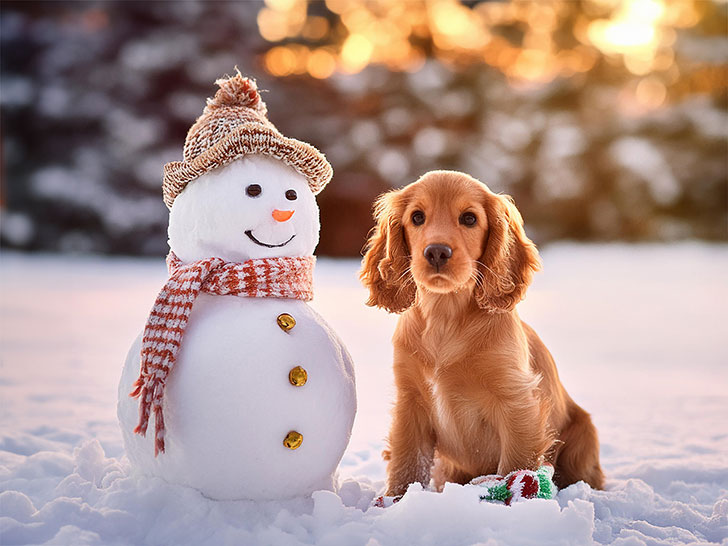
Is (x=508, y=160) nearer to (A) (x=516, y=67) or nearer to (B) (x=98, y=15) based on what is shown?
(A) (x=516, y=67)

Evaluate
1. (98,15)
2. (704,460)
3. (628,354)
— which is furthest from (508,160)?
(704,460)

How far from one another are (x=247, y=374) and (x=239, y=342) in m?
0.10

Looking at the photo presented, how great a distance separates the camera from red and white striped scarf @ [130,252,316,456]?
6.82 feet

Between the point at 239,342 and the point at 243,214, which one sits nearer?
the point at 239,342

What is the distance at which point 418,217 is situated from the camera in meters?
2.29

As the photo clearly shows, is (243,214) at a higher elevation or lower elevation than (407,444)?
higher

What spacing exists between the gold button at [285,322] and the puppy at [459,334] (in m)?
0.33

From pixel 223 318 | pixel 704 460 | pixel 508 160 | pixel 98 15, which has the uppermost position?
pixel 98 15

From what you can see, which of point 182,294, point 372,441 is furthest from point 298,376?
point 372,441

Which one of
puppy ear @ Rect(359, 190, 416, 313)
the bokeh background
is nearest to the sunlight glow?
the bokeh background

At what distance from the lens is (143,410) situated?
206 cm

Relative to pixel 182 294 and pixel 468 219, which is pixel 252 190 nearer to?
pixel 182 294

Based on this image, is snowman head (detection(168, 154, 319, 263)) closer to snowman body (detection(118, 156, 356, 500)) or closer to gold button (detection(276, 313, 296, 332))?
snowman body (detection(118, 156, 356, 500))

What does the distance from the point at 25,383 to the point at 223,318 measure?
2762 mm
